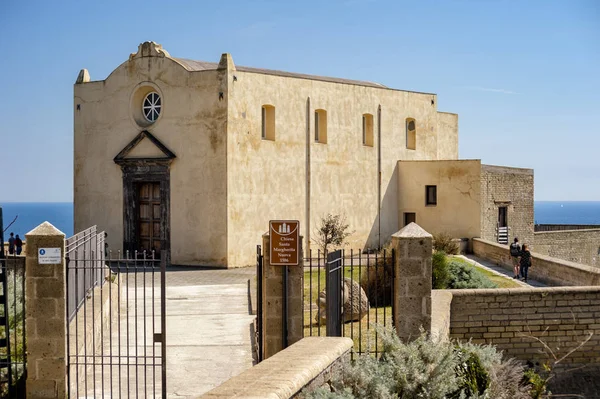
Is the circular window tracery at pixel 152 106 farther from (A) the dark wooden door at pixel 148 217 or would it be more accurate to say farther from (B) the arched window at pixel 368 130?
(B) the arched window at pixel 368 130

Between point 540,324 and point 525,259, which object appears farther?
point 525,259

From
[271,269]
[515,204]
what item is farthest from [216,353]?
[515,204]

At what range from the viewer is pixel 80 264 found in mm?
12906

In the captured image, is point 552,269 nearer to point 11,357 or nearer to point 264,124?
point 264,124

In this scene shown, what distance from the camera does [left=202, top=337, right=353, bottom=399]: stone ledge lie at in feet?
19.9

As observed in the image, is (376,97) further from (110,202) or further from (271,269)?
(271,269)

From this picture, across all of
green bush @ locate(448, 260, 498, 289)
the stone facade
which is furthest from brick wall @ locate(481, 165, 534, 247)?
green bush @ locate(448, 260, 498, 289)

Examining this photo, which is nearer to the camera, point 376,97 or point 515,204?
point 376,97

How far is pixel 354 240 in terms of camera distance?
29.7 m

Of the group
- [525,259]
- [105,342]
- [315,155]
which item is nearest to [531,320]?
[525,259]

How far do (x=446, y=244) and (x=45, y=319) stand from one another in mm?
21349

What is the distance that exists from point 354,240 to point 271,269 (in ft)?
63.0

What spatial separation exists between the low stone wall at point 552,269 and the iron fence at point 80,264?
11.9m

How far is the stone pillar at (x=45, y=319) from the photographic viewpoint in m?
9.70
